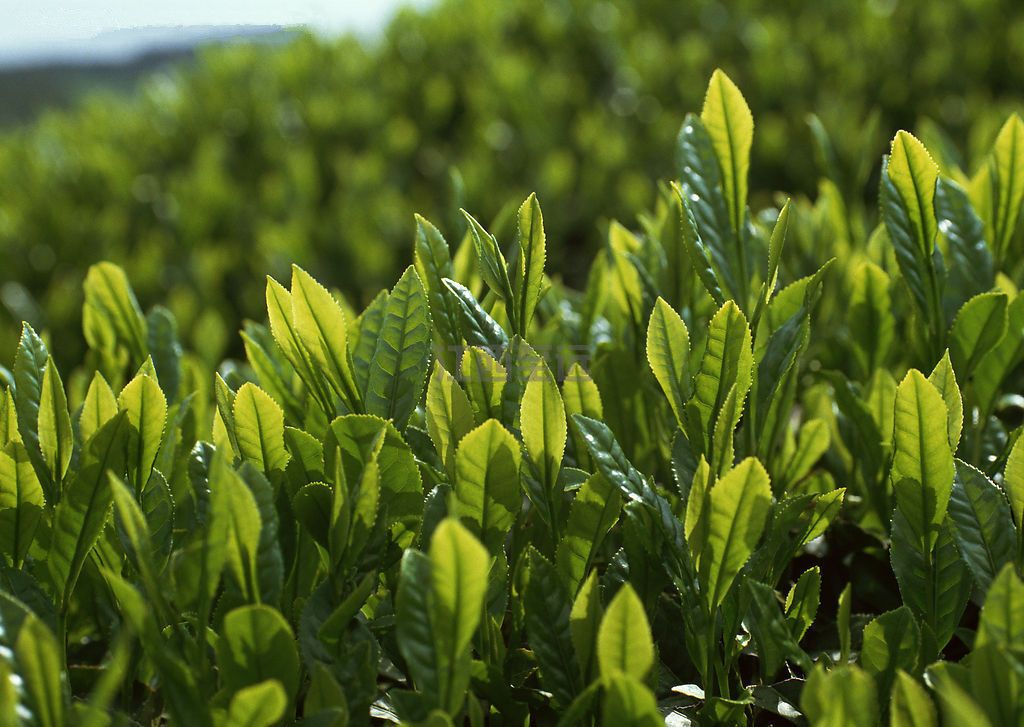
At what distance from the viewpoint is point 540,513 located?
4.75 ft

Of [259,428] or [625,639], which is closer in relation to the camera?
[625,639]

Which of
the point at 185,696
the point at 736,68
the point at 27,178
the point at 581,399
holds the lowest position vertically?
the point at 185,696

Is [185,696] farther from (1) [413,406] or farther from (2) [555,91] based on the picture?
(2) [555,91]

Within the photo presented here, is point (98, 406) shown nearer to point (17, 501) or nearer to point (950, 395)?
point (17, 501)

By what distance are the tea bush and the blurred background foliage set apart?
1.98 m

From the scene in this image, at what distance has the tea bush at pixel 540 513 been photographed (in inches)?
44.3

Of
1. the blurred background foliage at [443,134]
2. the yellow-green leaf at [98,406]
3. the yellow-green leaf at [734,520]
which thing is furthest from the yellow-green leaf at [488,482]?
the blurred background foliage at [443,134]

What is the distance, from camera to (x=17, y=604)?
3.76 ft

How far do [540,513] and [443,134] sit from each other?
4.51m

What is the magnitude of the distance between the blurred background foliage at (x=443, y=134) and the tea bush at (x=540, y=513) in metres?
1.98

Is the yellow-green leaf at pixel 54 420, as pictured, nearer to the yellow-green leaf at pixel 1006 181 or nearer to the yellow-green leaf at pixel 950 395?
the yellow-green leaf at pixel 950 395

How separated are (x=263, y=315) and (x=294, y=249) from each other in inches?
12.9

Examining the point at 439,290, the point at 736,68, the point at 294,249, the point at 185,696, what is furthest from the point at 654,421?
the point at 736,68

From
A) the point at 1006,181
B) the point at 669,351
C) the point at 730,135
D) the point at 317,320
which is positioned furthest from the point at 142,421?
the point at 1006,181
